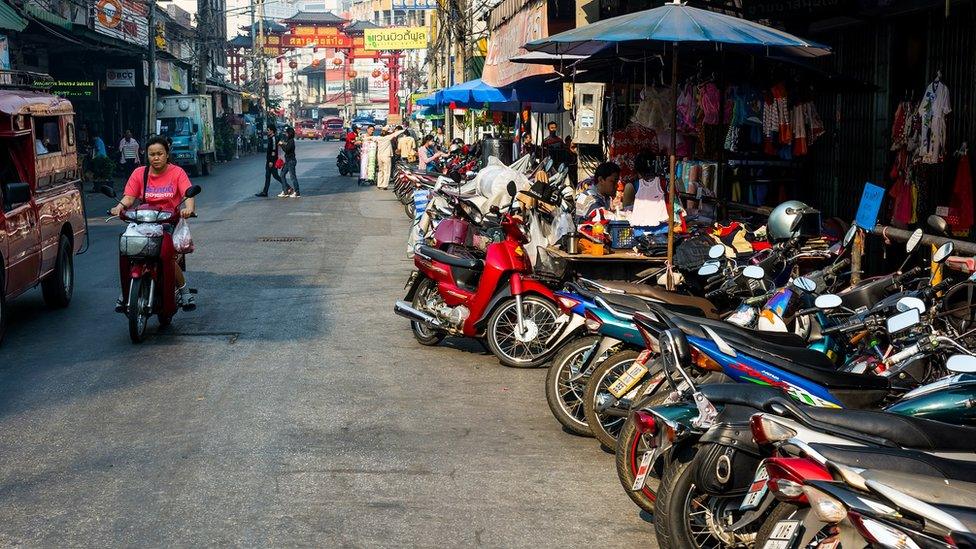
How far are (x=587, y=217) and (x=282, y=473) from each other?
18.6ft

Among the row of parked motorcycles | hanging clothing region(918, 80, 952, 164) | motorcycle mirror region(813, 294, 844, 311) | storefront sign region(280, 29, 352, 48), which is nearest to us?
the row of parked motorcycles

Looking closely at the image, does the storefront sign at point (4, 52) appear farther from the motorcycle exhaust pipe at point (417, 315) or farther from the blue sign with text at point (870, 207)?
the blue sign with text at point (870, 207)

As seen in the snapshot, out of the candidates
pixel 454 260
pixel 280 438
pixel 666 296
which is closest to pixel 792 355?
pixel 666 296

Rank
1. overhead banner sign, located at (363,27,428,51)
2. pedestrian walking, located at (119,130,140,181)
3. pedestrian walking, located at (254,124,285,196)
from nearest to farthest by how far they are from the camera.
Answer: pedestrian walking, located at (254,124,285,196), pedestrian walking, located at (119,130,140,181), overhead banner sign, located at (363,27,428,51)

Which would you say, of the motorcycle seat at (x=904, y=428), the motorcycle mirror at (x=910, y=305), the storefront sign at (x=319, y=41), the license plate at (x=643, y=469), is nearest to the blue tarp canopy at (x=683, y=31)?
the motorcycle mirror at (x=910, y=305)

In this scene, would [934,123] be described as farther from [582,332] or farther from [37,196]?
Answer: [37,196]

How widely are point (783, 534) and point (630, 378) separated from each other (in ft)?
7.85

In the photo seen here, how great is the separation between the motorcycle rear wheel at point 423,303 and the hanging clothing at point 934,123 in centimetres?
451

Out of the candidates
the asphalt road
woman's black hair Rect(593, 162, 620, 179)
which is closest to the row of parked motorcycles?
the asphalt road

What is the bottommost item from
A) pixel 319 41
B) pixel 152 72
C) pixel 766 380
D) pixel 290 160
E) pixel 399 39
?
pixel 766 380

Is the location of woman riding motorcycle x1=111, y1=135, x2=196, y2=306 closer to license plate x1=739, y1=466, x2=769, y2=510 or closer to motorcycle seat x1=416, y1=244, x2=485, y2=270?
motorcycle seat x1=416, y1=244, x2=485, y2=270

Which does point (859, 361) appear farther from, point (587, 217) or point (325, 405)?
point (587, 217)

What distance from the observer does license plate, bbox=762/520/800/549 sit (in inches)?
150

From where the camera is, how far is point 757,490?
4254 mm
